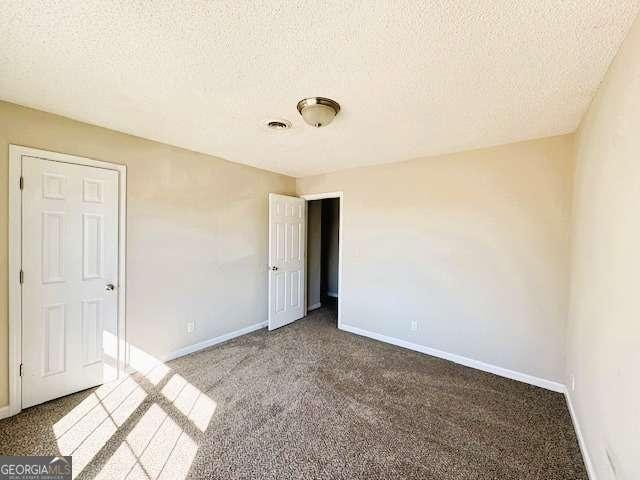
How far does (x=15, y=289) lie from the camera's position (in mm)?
2066

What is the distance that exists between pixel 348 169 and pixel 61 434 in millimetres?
3800

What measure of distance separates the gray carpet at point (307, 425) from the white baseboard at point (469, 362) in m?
0.12

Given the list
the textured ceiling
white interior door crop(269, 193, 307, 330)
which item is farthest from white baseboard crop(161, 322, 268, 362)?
the textured ceiling

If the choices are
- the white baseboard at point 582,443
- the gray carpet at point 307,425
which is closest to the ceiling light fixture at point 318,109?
the gray carpet at point 307,425

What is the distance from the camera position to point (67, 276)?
7.57 feet

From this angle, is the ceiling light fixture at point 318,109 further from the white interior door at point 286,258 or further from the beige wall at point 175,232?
the white interior door at point 286,258

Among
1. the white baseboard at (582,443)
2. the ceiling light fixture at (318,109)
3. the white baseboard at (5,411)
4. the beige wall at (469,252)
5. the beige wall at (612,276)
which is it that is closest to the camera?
the beige wall at (612,276)

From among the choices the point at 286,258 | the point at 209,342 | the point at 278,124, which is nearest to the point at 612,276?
the point at 278,124

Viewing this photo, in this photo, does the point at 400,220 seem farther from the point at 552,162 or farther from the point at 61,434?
the point at 61,434

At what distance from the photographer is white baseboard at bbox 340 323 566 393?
8.43 feet

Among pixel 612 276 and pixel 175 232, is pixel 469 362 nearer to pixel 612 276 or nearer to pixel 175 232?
pixel 612 276

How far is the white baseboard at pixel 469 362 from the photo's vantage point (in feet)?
8.43

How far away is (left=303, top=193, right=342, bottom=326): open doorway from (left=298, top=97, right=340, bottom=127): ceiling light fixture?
199 cm

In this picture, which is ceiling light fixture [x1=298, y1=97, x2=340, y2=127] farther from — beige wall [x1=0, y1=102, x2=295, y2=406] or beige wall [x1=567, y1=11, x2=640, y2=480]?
beige wall [x1=0, y1=102, x2=295, y2=406]
